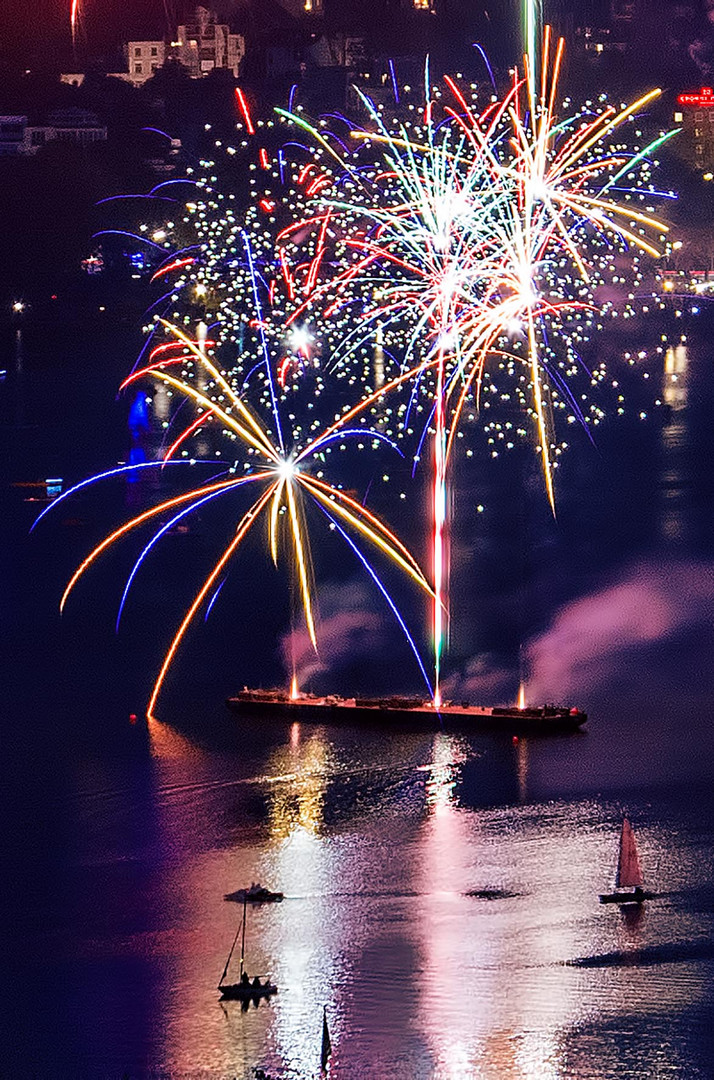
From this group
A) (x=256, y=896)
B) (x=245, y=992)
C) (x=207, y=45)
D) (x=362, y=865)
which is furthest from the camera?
(x=207, y=45)

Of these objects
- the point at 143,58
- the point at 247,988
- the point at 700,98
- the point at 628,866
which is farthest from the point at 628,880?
the point at 143,58

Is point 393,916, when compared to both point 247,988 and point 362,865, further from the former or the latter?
point 247,988

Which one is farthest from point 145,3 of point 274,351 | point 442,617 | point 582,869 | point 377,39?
point 582,869

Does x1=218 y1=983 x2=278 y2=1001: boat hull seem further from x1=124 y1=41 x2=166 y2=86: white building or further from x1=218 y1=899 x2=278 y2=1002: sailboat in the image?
x1=124 y1=41 x2=166 y2=86: white building

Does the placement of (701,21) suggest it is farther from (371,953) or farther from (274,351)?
(371,953)

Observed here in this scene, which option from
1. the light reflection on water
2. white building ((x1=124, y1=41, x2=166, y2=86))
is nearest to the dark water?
the light reflection on water
